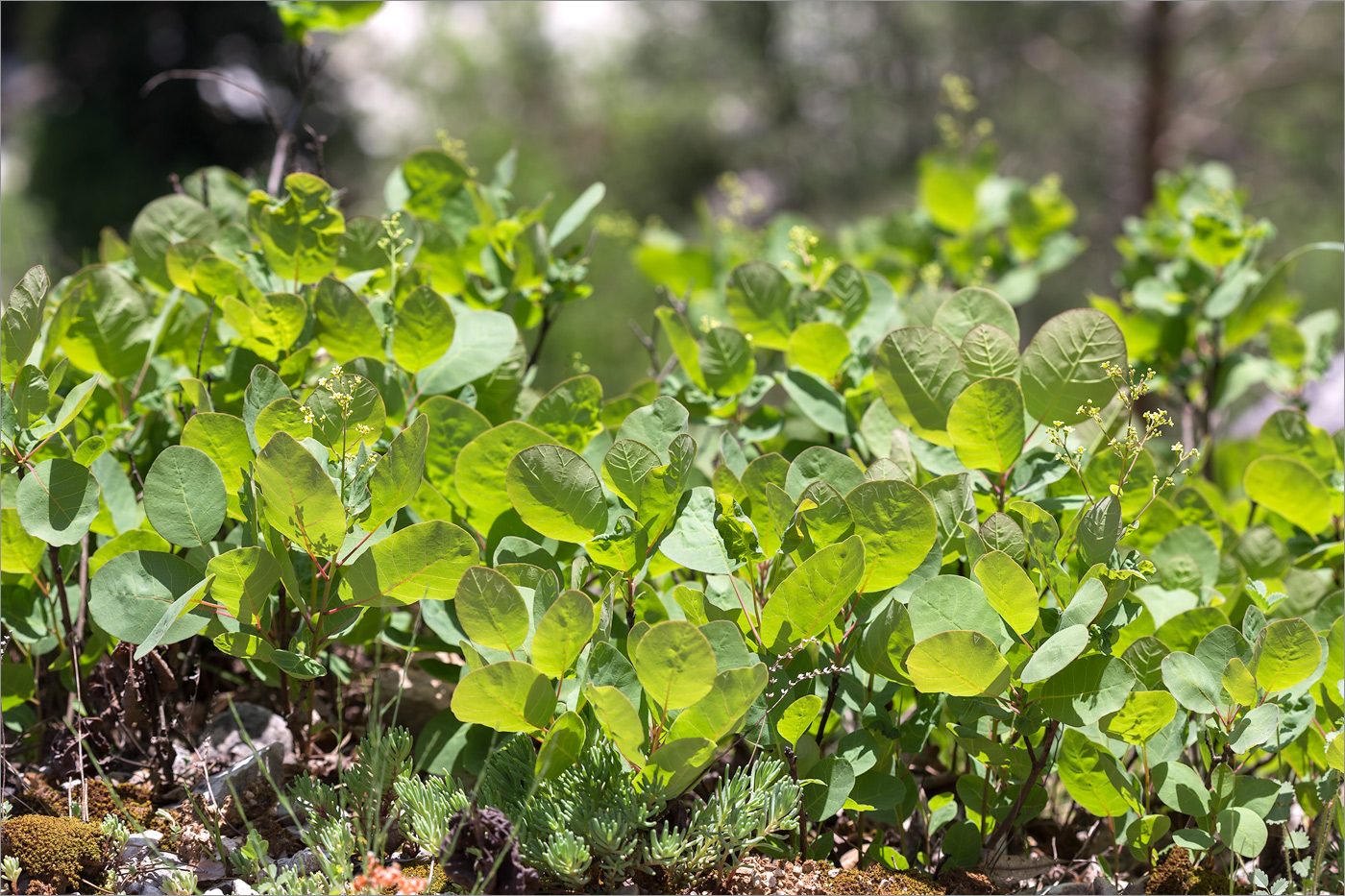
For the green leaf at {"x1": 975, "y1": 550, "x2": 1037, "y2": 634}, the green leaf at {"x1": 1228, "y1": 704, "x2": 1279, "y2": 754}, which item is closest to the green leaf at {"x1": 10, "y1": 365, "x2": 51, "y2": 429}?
the green leaf at {"x1": 975, "y1": 550, "x2": 1037, "y2": 634}

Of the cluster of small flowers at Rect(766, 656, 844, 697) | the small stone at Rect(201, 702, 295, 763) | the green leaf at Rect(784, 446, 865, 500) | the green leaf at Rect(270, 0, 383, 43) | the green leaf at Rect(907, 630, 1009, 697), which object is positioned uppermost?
the green leaf at Rect(270, 0, 383, 43)

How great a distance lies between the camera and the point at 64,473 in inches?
29.4

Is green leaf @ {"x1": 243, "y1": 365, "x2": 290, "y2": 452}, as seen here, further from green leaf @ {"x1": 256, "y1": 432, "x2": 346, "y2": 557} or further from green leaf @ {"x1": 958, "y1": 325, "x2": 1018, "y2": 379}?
green leaf @ {"x1": 958, "y1": 325, "x2": 1018, "y2": 379}

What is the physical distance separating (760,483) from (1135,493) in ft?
1.27

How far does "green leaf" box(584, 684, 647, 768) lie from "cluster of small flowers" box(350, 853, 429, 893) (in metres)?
0.16

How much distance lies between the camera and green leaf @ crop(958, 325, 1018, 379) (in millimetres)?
839

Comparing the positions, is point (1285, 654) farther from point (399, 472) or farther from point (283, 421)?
point (283, 421)

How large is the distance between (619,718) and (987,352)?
0.48 meters

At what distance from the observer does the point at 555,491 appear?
715 millimetres

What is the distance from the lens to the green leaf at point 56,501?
29.1 inches

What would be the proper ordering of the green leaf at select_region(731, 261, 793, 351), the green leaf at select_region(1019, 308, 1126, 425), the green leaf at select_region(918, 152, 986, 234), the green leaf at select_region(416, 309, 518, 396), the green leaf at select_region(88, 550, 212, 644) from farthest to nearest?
the green leaf at select_region(918, 152, 986, 234)
the green leaf at select_region(731, 261, 793, 351)
the green leaf at select_region(416, 309, 518, 396)
the green leaf at select_region(1019, 308, 1126, 425)
the green leaf at select_region(88, 550, 212, 644)

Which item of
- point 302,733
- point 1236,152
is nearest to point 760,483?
point 302,733

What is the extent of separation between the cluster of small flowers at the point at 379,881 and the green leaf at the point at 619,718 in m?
0.16

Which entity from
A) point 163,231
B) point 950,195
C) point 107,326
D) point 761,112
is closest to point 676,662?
point 107,326
